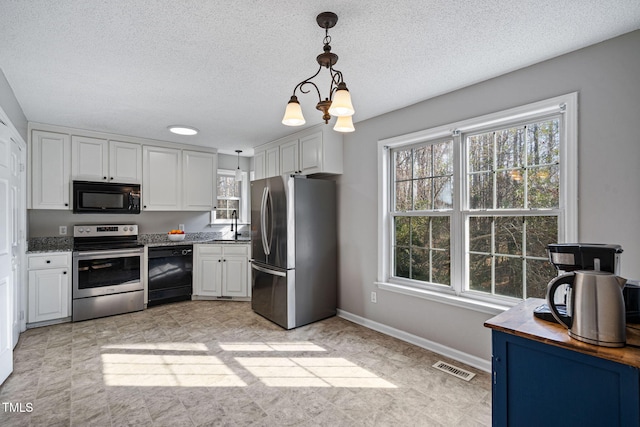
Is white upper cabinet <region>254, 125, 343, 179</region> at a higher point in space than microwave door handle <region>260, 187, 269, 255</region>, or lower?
higher

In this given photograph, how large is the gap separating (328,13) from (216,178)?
12.8ft

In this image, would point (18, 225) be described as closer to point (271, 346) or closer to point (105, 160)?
point (105, 160)

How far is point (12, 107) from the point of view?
2.87 m

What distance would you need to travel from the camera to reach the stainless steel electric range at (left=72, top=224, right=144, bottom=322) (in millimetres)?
3836

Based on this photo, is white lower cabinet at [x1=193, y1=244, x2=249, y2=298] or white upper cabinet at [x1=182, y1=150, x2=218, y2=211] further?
white upper cabinet at [x1=182, y1=150, x2=218, y2=211]

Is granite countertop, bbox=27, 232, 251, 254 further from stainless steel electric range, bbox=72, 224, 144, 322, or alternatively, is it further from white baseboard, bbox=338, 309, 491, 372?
white baseboard, bbox=338, 309, 491, 372

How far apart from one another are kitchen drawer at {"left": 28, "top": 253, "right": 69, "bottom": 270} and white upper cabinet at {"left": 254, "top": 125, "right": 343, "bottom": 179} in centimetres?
270

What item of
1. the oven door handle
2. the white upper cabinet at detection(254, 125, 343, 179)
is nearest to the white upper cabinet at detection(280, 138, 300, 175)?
the white upper cabinet at detection(254, 125, 343, 179)

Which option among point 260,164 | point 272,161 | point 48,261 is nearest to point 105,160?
point 48,261

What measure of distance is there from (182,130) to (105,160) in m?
1.17

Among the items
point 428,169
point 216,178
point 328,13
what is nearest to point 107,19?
point 328,13

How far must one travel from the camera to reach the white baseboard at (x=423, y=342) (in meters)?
2.64

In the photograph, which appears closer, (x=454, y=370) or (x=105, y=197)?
(x=454, y=370)

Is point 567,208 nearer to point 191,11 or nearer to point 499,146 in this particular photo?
point 499,146
